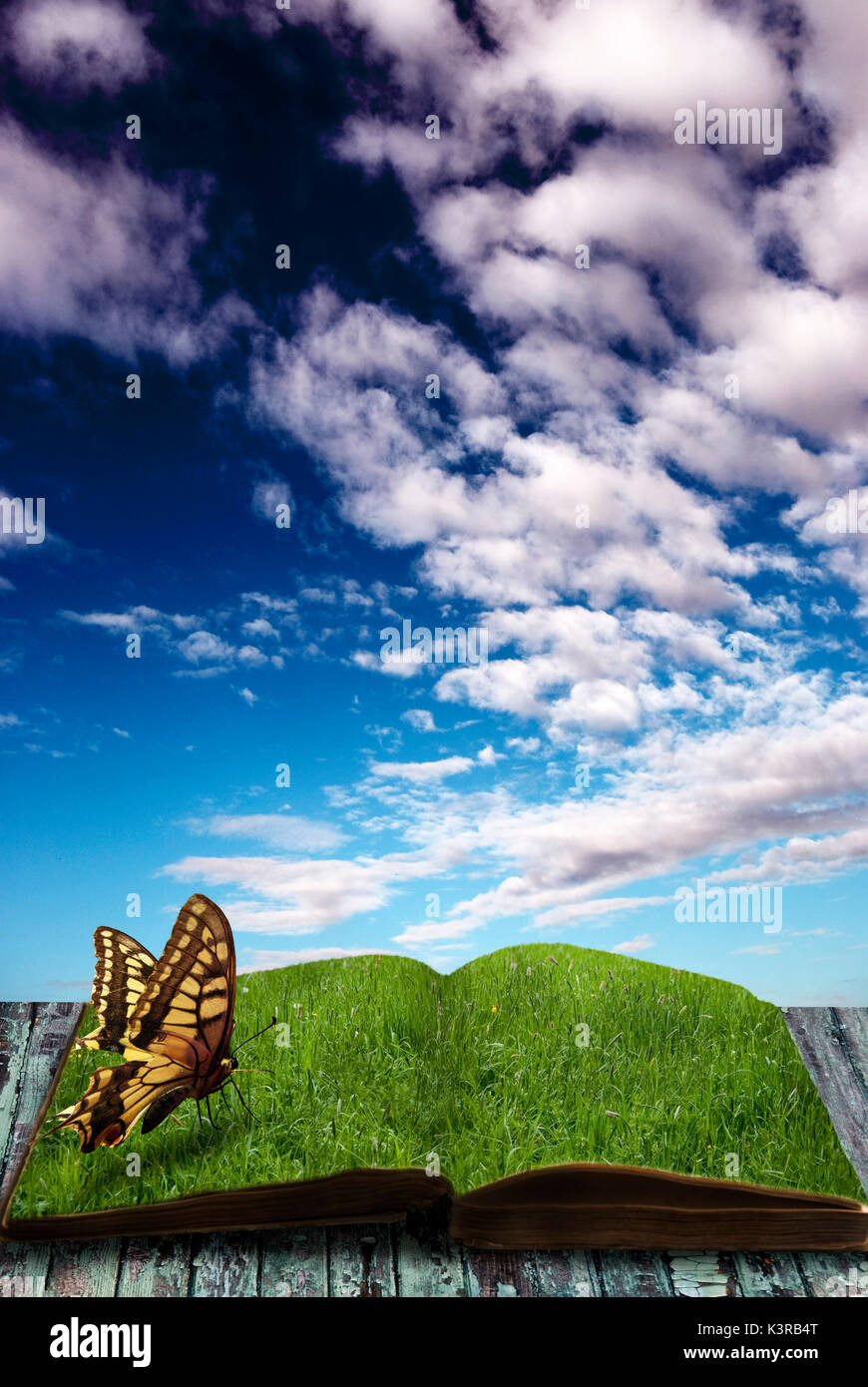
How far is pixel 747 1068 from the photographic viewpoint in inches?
113

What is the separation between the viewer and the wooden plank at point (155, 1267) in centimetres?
230

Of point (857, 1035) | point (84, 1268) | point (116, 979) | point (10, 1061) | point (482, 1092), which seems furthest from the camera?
point (857, 1035)

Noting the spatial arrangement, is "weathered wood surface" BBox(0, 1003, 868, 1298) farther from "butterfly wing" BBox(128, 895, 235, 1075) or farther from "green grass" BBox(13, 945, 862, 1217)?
"butterfly wing" BBox(128, 895, 235, 1075)

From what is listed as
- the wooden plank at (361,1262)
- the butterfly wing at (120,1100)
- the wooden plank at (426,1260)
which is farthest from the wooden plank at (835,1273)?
the butterfly wing at (120,1100)

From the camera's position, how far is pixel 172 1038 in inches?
97.6

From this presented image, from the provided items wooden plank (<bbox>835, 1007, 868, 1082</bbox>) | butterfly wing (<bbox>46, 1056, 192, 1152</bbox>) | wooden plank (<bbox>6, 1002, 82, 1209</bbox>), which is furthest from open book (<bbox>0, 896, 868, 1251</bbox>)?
wooden plank (<bbox>835, 1007, 868, 1082</bbox>)

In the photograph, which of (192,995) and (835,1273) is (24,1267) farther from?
(835,1273)

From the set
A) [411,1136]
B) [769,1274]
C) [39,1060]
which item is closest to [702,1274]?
[769,1274]

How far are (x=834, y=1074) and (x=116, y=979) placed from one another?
238 cm

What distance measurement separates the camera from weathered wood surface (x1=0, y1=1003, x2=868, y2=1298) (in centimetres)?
231

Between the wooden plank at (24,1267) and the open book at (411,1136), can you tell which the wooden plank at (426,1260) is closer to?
the open book at (411,1136)

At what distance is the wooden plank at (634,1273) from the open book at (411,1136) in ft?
0.13
